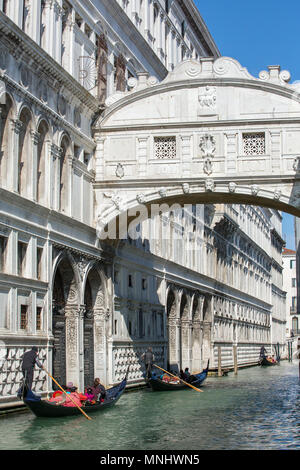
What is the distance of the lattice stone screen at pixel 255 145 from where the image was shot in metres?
20.2

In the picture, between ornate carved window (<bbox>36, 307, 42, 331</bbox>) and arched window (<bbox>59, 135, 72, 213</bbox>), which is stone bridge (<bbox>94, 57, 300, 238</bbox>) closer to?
arched window (<bbox>59, 135, 72, 213</bbox>)

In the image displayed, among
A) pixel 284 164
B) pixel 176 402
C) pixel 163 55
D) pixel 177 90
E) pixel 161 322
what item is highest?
pixel 163 55

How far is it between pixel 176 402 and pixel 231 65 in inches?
346

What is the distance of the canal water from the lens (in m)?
12.5

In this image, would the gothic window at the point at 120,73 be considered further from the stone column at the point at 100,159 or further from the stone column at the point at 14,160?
the stone column at the point at 14,160

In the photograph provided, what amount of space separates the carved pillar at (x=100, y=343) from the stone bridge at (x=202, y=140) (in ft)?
8.95

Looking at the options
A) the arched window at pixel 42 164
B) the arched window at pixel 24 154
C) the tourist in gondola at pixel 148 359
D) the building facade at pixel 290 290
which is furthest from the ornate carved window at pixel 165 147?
the building facade at pixel 290 290

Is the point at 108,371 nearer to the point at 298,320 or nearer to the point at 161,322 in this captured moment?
the point at 161,322

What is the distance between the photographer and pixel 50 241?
18.2 m

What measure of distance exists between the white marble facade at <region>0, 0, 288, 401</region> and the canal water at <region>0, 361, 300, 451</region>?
1622 mm

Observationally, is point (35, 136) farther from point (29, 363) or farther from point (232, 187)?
point (232, 187)

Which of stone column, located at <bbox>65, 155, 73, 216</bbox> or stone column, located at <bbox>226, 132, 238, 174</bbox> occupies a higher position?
stone column, located at <bbox>226, 132, 238, 174</bbox>

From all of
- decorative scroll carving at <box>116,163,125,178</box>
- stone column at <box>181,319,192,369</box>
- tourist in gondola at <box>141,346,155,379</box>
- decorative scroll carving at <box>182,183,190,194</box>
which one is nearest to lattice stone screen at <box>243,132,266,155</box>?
decorative scroll carving at <box>182,183,190,194</box>
